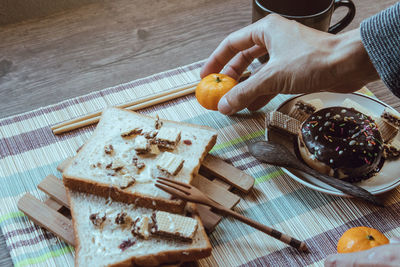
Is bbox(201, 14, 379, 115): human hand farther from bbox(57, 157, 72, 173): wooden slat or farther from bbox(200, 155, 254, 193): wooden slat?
bbox(57, 157, 72, 173): wooden slat

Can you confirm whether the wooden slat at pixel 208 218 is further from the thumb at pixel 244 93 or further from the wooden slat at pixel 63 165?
the wooden slat at pixel 63 165

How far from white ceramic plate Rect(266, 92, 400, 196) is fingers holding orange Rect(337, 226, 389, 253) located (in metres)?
0.13

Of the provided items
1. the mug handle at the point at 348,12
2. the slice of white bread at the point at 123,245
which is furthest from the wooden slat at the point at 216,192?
the mug handle at the point at 348,12

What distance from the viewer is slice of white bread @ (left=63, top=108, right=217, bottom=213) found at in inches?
51.4

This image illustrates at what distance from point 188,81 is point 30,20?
0.99 metres

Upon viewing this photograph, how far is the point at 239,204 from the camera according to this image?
142cm

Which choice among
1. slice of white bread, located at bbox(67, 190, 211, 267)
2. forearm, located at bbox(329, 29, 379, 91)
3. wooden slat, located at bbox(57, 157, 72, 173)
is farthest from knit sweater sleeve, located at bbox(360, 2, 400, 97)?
wooden slat, located at bbox(57, 157, 72, 173)

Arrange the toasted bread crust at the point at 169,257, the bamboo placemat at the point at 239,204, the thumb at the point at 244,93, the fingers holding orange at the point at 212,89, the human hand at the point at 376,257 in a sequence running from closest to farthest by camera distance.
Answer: the human hand at the point at 376,257
the toasted bread crust at the point at 169,257
the bamboo placemat at the point at 239,204
the thumb at the point at 244,93
the fingers holding orange at the point at 212,89

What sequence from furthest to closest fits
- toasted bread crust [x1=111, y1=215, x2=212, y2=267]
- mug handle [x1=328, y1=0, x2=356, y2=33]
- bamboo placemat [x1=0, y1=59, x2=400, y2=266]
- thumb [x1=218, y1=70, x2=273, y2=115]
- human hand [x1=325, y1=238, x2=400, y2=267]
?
mug handle [x1=328, y1=0, x2=356, y2=33]
thumb [x1=218, y1=70, x2=273, y2=115]
bamboo placemat [x1=0, y1=59, x2=400, y2=266]
toasted bread crust [x1=111, y1=215, x2=212, y2=267]
human hand [x1=325, y1=238, x2=400, y2=267]

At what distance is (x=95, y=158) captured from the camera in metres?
1.41

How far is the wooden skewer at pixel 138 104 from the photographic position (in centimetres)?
162

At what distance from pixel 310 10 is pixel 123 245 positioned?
1.36 m

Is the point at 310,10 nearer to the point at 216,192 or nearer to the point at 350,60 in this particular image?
the point at 350,60

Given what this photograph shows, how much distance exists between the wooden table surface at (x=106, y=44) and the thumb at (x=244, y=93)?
533 millimetres
